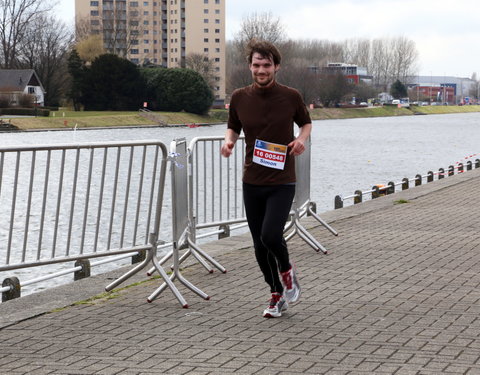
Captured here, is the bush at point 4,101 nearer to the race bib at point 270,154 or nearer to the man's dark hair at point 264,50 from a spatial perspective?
the man's dark hair at point 264,50

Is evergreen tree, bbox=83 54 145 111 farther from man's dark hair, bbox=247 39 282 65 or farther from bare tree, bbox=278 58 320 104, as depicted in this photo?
man's dark hair, bbox=247 39 282 65

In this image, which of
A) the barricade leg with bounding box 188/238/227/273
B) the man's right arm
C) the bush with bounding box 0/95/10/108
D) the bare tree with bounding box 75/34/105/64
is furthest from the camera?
the bare tree with bounding box 75/34/105/64

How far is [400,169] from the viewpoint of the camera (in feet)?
140

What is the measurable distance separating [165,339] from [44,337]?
2.69ft

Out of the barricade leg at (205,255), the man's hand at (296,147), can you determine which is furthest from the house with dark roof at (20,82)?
the man's hand at (296,147)

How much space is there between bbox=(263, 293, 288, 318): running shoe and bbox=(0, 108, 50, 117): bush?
286 feet

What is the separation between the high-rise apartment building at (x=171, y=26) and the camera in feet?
549

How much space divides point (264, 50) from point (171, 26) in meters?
177

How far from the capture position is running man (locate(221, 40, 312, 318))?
21.4ft

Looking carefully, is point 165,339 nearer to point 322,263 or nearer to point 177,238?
point 177,238

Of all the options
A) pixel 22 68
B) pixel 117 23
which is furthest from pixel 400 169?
pixel 117 23

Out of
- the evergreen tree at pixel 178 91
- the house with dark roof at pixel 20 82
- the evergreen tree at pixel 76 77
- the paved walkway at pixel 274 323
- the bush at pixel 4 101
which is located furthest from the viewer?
the house with dark roof at pixel 20 82

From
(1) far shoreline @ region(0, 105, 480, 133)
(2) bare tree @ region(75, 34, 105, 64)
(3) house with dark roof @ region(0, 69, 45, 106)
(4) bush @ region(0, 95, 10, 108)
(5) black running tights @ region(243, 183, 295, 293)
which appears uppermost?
(2) bare tree @ region(75, 34, 105, 64)

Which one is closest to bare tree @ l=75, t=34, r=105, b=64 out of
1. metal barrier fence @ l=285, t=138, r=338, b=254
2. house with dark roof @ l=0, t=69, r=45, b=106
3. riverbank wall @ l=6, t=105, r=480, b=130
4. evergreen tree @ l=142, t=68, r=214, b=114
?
house with dark roof @ l=0, t=69, r=45, b=106
